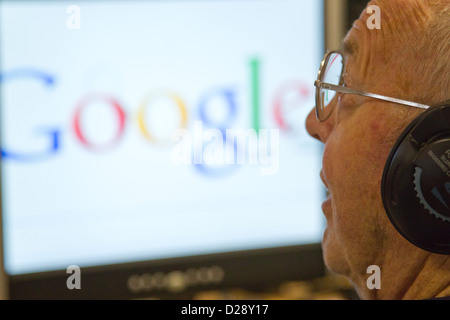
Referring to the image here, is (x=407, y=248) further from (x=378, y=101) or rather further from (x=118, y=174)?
(x=118, y=174)

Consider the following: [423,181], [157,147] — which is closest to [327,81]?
[423,181]

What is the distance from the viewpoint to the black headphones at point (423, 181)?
0.58 m

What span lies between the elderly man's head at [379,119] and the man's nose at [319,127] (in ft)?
0.07

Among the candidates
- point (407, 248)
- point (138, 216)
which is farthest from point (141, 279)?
point (407, 248)

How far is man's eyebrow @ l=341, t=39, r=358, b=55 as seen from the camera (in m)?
0.72

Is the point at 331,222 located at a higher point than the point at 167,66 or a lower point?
lower

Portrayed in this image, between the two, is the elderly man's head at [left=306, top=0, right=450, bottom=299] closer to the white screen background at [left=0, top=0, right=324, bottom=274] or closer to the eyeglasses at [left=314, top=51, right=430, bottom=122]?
the eyeglasses at [left=314, top=51, right=430, bottom=122]

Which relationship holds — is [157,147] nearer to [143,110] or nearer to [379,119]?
[143,110]

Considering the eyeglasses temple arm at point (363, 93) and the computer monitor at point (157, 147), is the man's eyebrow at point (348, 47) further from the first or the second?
the computer monitor at point (157, 147)

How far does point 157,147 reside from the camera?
3.74 feet

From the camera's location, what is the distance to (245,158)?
1.20 meters

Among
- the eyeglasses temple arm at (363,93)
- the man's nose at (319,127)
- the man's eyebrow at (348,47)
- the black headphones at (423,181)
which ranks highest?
the man's eyebrow at (348,47)

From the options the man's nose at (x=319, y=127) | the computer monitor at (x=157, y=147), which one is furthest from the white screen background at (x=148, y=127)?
the man's nose at (x=319, y=127)

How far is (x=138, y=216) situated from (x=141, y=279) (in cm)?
13
